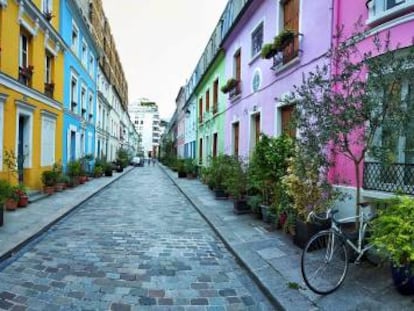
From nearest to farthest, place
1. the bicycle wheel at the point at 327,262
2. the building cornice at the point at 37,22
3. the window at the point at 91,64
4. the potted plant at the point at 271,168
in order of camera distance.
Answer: the bicycle wheel at the point at 327,262 → the potted plant at the point at 271,168 → the building cornice at the point at 37,22 → the window at the point at 91,64

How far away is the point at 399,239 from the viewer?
342cm

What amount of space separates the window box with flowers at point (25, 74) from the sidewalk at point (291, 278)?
7.79m

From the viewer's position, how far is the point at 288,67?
8.80 m

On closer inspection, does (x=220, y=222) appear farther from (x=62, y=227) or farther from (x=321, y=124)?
(x=321, y=124)

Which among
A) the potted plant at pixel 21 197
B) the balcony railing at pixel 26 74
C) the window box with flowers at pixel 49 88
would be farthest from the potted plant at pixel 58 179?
the potted plant at pixel 21 197

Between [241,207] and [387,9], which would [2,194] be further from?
[387,9]

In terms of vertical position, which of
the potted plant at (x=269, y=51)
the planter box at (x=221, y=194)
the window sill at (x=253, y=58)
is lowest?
the planter box at (x=221, y=194)

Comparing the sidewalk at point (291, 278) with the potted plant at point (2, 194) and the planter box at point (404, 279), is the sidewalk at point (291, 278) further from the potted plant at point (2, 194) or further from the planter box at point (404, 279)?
the potted plant at point (2, 194)

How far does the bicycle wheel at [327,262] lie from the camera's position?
13.1 feet

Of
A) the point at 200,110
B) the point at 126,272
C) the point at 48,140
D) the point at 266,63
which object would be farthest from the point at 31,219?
the point at 200,110

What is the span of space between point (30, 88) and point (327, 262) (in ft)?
33.3

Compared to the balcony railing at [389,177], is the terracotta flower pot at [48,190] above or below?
below

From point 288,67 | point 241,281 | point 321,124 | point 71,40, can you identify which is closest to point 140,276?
point 241,281

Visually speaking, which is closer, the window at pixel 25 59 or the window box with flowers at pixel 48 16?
the window at pixel 25 59
